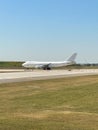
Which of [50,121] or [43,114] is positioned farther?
[43,114]

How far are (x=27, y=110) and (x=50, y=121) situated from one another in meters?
3.52

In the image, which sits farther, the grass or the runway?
the runway

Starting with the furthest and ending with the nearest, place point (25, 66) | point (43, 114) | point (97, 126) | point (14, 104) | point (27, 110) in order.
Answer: point (25, 66)
point (14, 104)
point (27, 110)
point (43, 114)
point (97, 126)

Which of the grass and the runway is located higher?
the grass

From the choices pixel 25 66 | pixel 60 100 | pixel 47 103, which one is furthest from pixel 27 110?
pixel 25 66

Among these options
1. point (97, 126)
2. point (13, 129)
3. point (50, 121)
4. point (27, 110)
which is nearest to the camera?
point (13, 129)

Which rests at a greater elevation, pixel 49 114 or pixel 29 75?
pixel 49 114

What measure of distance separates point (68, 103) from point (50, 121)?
6.58m

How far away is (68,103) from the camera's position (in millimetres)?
20250

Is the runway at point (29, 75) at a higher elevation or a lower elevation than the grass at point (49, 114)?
lower

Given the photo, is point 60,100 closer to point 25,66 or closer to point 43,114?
point 43,114

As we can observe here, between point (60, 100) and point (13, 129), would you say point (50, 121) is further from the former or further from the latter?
point (60, 100)

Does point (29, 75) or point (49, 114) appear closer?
point (49, 114)

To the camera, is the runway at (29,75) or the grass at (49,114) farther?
the runway at (29,75)
